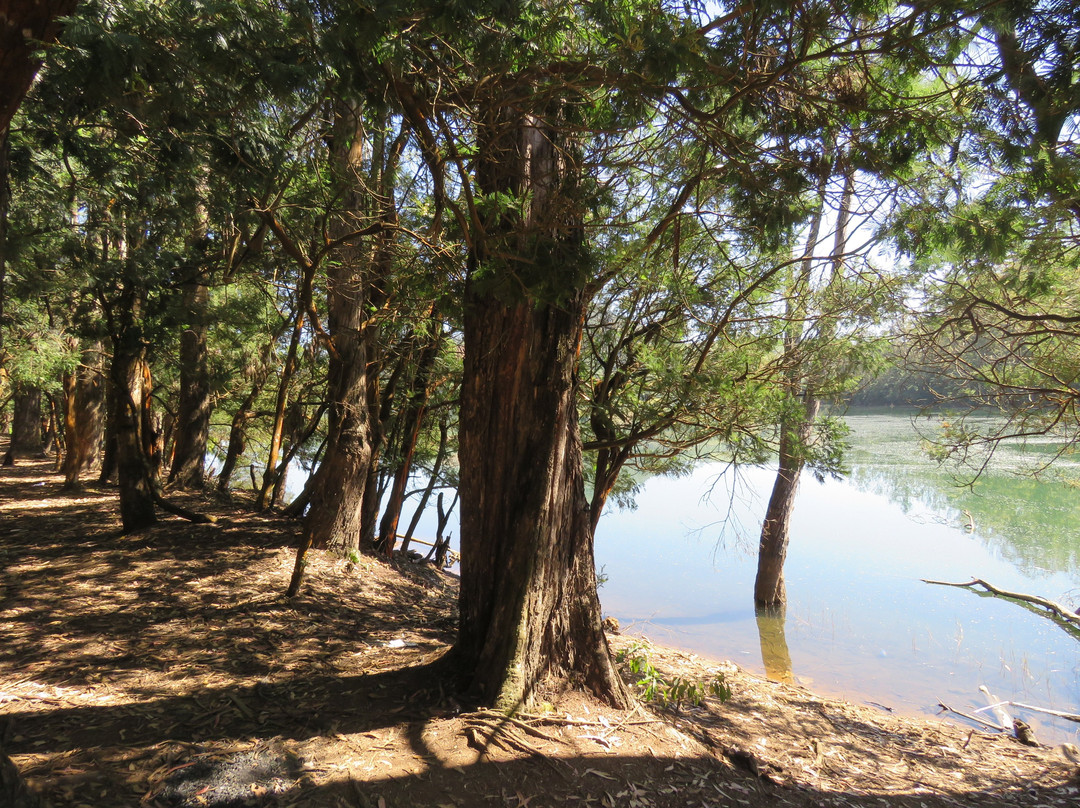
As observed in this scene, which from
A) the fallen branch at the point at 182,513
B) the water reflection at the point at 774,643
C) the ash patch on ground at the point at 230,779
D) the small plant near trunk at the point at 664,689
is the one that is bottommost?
the water reflection at the point at 774,643

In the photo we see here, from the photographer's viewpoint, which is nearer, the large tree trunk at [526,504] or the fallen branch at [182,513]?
the large tree trunk at [526,504]

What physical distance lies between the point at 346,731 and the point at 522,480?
5.48 ft

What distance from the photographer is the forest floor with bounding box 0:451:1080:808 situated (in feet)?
9.82

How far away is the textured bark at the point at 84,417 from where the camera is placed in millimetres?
9094

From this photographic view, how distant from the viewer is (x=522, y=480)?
156 inches

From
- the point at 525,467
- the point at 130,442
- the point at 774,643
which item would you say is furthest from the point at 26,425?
the point at 774,643

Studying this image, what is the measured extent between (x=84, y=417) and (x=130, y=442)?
14.3 ft

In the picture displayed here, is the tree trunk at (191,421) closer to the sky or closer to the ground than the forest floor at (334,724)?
closer to the sky

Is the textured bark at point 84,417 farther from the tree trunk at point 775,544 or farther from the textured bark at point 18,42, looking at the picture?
the tree trunk at point 775,544

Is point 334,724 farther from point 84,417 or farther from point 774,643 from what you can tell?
point 84,417

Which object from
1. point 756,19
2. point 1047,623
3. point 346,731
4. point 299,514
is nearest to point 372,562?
point 299,514

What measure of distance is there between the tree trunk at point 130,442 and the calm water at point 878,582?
5.34m

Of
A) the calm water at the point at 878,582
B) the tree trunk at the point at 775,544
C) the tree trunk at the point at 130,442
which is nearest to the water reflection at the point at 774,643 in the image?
the calm water at the point at 878,582

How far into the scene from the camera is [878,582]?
43.2 feet
